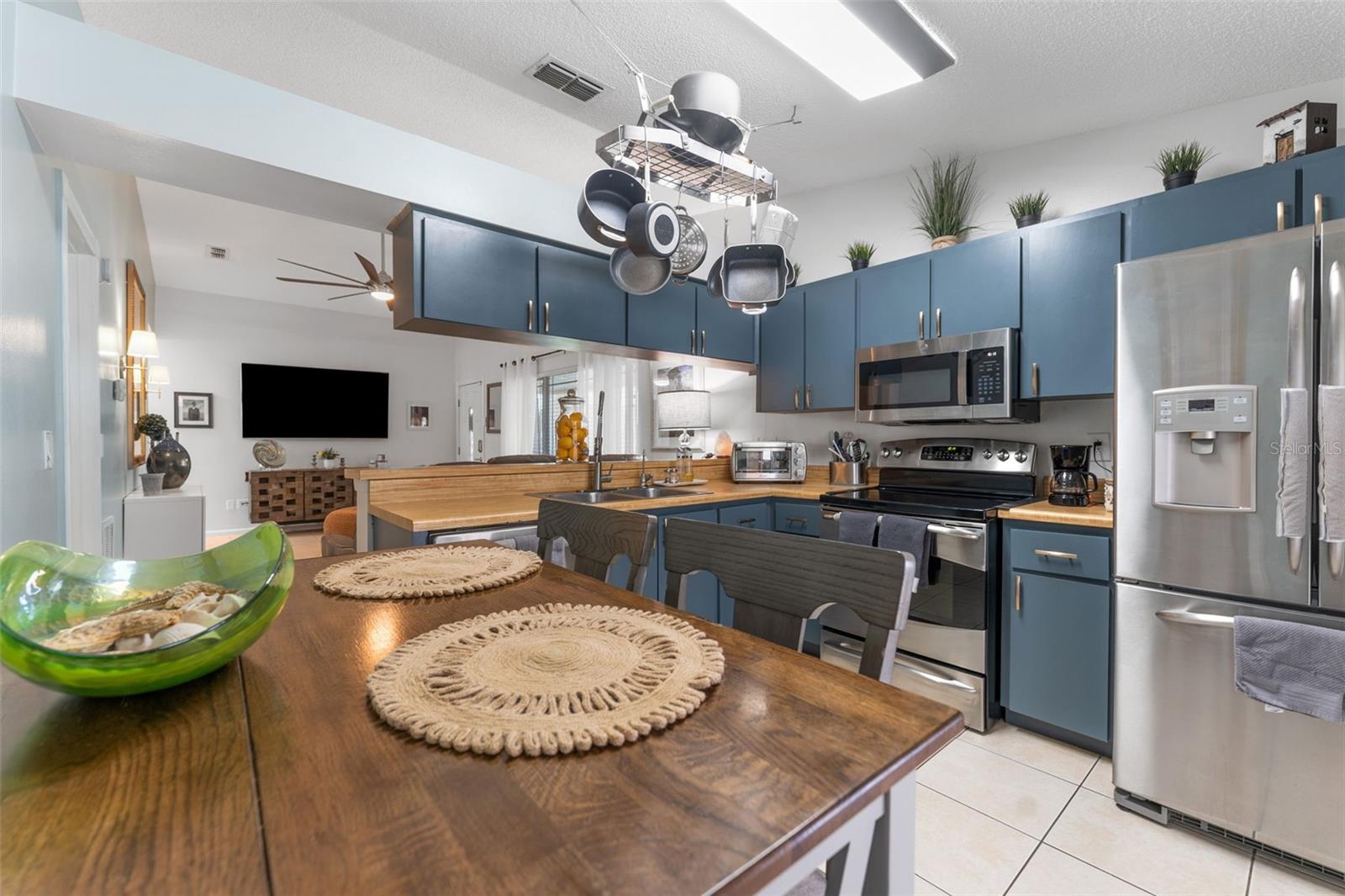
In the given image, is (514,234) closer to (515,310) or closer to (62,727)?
(515,310)

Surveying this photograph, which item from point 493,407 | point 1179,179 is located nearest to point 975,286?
point 1179,179

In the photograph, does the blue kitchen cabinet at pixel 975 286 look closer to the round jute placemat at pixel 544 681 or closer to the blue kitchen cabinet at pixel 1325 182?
the blue kitchen cabinet at pixel 1325 182

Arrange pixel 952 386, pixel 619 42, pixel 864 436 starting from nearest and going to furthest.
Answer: pixel 619 42, pixel 952 386, pixel 864 436

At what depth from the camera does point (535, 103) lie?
2582mm

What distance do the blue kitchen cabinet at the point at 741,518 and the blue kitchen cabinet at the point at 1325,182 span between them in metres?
2.16

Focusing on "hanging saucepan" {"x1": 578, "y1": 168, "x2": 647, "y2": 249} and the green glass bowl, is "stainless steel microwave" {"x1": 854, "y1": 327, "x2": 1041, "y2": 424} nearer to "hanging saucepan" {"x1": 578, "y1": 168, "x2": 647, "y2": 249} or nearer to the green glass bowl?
"hanging saucepan" {"x1": 578, "y1": 168, "x2": 647, "y2": 249}

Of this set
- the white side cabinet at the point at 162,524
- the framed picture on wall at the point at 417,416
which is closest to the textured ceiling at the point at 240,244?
the framed picture on wall at the point at 417,416

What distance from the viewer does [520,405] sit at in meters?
7.08

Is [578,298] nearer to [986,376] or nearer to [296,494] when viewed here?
[986,376]

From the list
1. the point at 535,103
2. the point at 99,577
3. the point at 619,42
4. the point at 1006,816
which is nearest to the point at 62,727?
the point at 99,577

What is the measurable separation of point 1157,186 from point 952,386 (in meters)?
1.16

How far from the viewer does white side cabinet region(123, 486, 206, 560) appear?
3.49 m

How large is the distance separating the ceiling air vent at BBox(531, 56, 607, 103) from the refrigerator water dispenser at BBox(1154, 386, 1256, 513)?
2.32m

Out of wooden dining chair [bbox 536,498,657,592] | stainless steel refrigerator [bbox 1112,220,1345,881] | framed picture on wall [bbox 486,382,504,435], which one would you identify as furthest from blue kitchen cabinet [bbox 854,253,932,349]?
framed picture on wall [bbox 486,382,504,435]
